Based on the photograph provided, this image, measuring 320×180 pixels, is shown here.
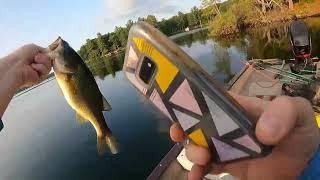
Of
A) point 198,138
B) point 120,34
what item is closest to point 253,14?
point 120,34

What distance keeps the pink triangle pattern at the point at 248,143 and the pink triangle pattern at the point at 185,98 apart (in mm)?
209

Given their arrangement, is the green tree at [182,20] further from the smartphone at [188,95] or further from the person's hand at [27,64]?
the smartphone at [188,95]

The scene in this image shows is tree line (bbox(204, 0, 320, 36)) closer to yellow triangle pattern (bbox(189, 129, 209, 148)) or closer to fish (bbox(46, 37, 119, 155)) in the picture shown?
fish (bbox(46, 37, 119, 155))

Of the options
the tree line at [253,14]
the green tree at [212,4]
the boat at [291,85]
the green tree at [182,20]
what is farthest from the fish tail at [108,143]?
the green tree at [182,20]

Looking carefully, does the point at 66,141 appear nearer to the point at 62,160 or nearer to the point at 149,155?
the point at 62,160

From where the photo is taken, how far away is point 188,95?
1.49m

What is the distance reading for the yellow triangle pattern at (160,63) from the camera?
4.71 ft

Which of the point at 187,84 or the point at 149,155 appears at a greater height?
the point at 187,84

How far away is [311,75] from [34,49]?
935 cm

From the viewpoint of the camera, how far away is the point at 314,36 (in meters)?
29.9

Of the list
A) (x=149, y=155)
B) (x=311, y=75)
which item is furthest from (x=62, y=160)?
(x=311, y=75)

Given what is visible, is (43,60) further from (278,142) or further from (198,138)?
(278,142)

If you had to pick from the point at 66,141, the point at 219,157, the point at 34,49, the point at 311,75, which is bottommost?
the point at 66,141

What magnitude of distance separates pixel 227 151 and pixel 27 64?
1988mm
